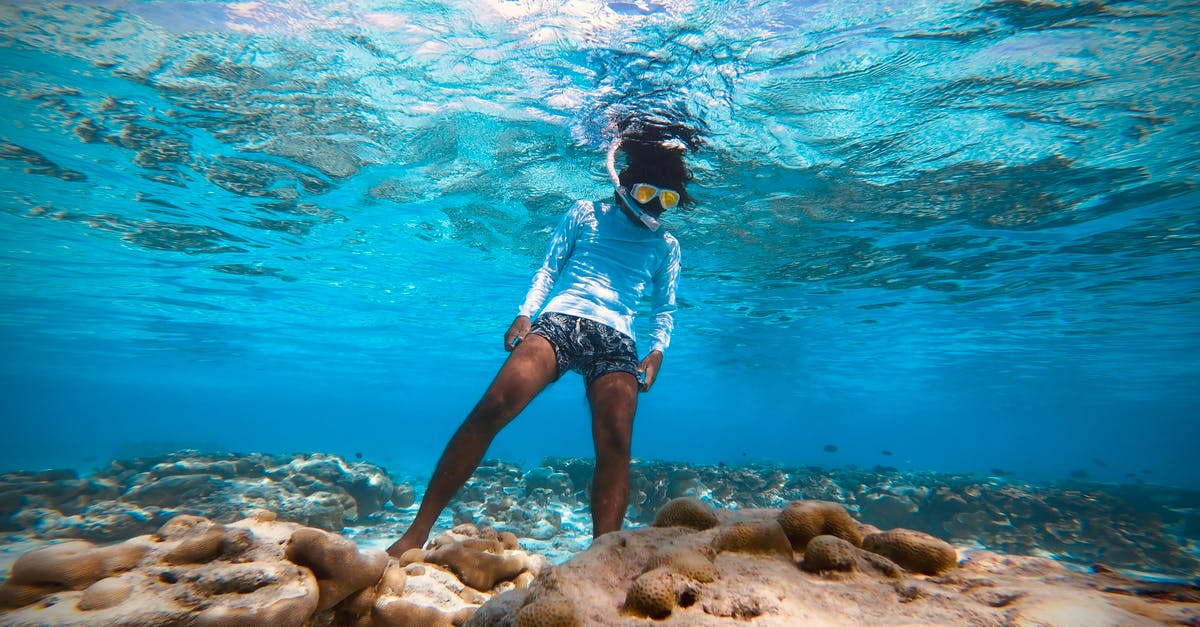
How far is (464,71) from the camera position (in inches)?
326

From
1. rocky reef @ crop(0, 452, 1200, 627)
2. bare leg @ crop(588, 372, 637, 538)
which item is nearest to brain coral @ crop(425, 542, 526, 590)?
rocky reef @ crop(0, 452, 1200, 627)

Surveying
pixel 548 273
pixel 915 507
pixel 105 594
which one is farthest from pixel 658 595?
pixel 915 507

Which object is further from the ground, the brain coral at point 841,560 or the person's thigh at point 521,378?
the person's thigh at point 521,378

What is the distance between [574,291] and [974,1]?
679cm

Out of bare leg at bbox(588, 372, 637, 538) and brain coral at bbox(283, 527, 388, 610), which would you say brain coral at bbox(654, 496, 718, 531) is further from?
brain coral at bbox(283, 527, 388, 610)

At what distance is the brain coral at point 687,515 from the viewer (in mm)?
2477

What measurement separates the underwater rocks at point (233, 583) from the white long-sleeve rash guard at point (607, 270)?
223 centimetres

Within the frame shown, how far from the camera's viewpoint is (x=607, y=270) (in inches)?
179

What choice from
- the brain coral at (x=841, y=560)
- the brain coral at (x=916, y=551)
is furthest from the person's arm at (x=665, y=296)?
the brain coral at (x=841, y=560)

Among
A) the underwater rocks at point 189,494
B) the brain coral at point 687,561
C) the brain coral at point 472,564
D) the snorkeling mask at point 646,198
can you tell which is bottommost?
the underwater rocks at point 189,494

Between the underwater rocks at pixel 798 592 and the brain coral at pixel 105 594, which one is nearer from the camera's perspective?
the underwater rocks at pixel 798 592

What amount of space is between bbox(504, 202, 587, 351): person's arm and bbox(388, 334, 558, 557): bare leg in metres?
0.30

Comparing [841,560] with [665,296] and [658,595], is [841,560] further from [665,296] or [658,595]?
[665,296]

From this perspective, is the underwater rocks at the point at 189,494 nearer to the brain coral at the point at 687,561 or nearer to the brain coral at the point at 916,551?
the brain coral at the point at 687,561
